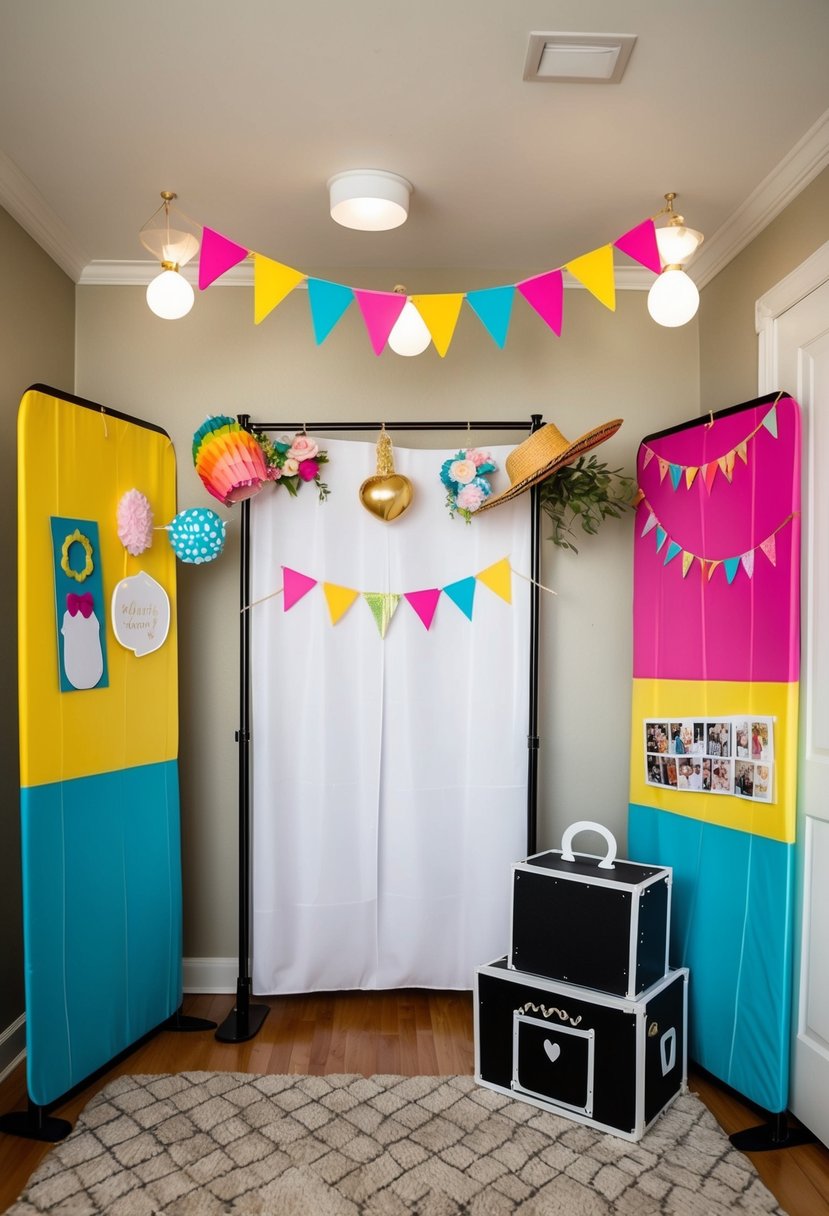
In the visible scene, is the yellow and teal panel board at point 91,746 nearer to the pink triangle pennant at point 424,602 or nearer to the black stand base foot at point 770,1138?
the pink triangle pennant at point 424,602

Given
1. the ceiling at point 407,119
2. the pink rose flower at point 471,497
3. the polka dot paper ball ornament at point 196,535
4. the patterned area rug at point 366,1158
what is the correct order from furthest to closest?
the pink rose flower at point 471,497, the polka dot paper ball ornament at point 196,535, the patterned area rug at point 366,1158, the ceiling at point 407,119

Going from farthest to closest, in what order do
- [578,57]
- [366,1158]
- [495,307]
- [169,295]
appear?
1. [495,307]
2. [169,295]
3. [366,1158]
4. [578,57]

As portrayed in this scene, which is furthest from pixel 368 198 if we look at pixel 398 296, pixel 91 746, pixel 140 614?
pixel 91 746

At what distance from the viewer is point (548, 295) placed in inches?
102

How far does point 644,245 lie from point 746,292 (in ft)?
1.83

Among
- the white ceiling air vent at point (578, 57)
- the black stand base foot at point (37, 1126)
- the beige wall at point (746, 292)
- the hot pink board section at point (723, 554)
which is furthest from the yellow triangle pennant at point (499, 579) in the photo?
the black stand base foot at point (37, 1126)

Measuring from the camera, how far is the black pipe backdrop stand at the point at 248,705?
113 inches

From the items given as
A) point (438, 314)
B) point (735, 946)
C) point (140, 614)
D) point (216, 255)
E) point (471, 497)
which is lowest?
point (735, 946)

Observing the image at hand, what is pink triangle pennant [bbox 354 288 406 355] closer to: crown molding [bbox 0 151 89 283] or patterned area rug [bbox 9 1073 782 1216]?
crown molding [bbox 0 151 89 283]

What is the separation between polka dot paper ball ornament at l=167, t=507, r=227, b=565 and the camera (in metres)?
2.71

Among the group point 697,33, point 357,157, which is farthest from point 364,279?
point 697,33

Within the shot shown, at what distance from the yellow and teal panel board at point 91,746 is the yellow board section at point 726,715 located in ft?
5.02

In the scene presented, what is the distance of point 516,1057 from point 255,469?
1.89 meters

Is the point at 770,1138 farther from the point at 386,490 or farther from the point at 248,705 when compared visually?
the point at 386,490
